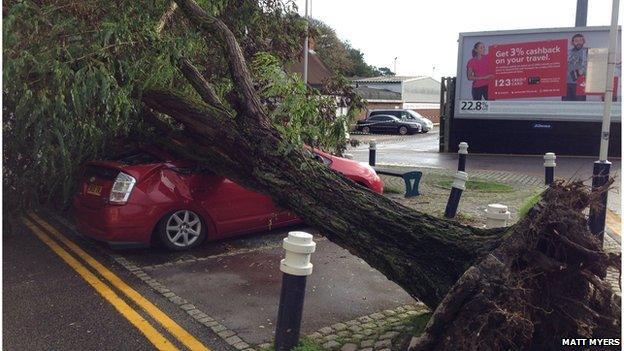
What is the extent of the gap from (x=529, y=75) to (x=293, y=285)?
16.0 metres

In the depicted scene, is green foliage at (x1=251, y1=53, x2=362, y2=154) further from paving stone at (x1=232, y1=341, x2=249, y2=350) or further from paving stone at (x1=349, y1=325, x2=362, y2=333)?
paving stone at (x1=232, y1=341, x2=249, y2=350)

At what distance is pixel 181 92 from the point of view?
6012 mm

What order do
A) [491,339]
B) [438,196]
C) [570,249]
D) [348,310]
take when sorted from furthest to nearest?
[438,196], [348,310], [570,249], [491,339]

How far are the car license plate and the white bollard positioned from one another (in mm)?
3284

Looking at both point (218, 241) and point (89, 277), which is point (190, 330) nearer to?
point (89, 277)

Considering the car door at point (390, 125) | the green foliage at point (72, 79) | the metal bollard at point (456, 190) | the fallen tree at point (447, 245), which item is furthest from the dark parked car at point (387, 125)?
the fallen tree at point (447, 245)

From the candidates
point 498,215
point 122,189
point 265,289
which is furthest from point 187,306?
point 498,215

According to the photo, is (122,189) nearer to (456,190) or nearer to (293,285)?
(293,285)

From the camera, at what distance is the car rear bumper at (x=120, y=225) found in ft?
19.5

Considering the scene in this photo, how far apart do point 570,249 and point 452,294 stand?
0.84 meters

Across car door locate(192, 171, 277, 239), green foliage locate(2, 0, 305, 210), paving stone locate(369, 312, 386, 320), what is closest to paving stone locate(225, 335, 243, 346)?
paving stone locate(369, 312, 386, 320)

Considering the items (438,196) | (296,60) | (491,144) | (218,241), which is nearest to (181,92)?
(218,241)

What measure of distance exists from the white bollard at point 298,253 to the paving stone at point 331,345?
0.66 meters

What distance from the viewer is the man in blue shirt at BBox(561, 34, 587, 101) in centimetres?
1670
